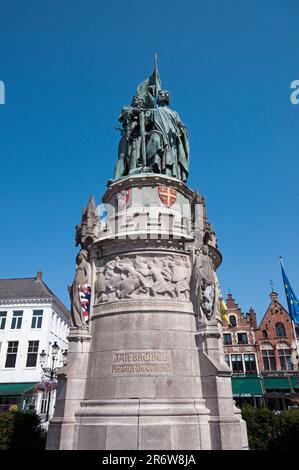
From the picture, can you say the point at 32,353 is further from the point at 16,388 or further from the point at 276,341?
the point at 276,341

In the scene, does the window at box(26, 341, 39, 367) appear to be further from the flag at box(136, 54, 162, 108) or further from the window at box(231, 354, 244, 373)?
the flag at box(136, 54, 162, 108)

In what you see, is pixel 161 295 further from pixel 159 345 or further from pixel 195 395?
pixel 195 395

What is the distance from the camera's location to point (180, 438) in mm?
10375

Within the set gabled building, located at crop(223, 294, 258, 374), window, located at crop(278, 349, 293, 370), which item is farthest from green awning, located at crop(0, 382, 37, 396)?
window, located at crop(278, 349, 293, 370)

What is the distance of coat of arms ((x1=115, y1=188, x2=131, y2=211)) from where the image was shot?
50.8ft

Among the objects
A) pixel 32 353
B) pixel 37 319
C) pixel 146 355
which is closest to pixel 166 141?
pixel 146 355

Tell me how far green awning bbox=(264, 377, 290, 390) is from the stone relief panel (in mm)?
37870

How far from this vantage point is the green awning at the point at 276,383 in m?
43.5

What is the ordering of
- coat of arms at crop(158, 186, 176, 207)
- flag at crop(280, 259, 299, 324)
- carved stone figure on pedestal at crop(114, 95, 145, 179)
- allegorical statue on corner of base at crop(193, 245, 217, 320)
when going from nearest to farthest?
allegorical statue on corner of base at crop(193, 245, 217, 320) < coat of arms at crop(158, 186, 176, 207) < carved stone figure on pedestal at crop(114, 95, 145, 179) < flag at crop(280, 259, 299, 324)

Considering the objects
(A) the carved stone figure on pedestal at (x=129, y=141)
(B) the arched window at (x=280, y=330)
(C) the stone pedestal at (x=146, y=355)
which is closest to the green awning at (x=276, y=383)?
(B) the arched window at (x=280, y=330)

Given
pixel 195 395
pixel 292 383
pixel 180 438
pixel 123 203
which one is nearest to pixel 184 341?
pixel 195 395

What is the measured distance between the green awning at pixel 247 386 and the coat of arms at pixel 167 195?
3561 cm

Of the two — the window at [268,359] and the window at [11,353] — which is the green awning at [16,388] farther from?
the window at [268,359]
